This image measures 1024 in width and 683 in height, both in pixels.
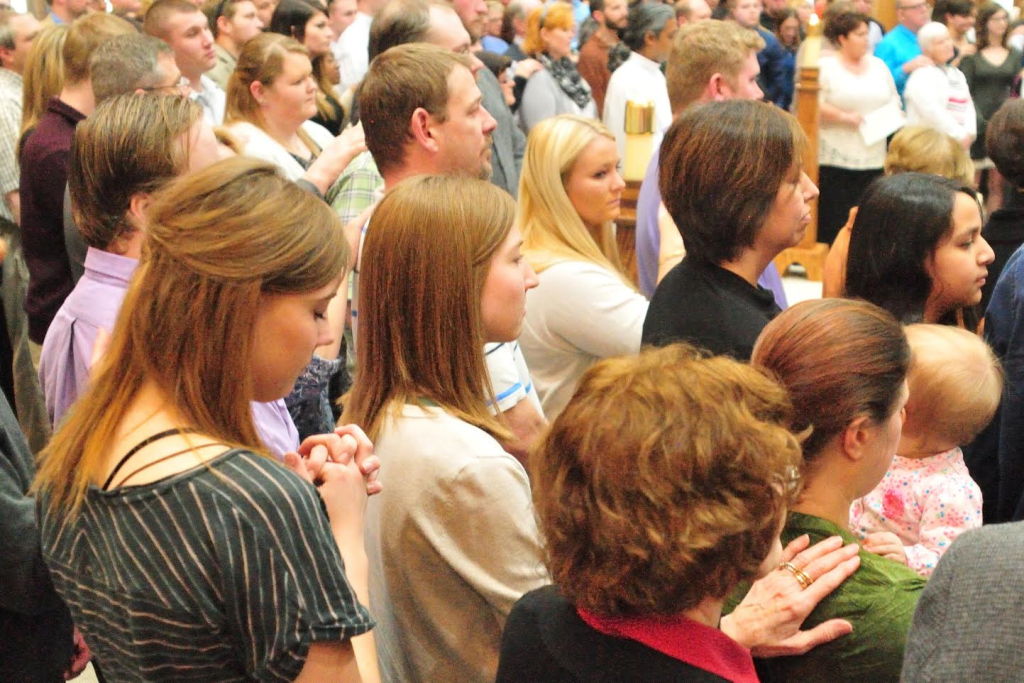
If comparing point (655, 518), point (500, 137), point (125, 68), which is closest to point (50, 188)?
point (125, 68)

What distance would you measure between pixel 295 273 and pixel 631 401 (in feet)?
1.31

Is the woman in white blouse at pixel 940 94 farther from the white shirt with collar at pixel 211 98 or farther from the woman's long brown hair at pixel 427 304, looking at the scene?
the woman's long brown hair at pixel 427 304

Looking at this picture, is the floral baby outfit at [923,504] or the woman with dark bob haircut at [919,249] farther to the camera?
the woman with dark bob haircut at [919,249]

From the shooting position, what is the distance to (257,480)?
3.92 feet

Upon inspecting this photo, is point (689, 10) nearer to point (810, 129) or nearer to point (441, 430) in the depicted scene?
point (810, 129)

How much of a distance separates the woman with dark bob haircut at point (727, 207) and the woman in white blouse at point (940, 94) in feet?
16.9

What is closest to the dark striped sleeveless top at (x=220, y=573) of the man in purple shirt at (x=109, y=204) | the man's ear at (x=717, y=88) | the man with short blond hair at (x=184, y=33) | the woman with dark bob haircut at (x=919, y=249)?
the man in purple shirt at (x=109, y=204)

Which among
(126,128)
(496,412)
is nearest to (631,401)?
(496,412)

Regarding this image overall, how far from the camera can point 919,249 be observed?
2479 millimetres

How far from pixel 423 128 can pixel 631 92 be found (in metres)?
3.28

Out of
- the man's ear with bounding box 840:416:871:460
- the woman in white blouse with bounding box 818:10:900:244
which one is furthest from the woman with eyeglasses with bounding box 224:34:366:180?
the woman in white blouse with bounding box 818:10:900:244

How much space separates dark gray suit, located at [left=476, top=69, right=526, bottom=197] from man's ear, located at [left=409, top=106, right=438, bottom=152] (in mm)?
1316

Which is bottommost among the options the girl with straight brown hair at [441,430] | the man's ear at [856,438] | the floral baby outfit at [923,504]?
the floral baby outfit at [923,504]

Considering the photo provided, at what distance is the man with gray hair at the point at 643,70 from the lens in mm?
5875
